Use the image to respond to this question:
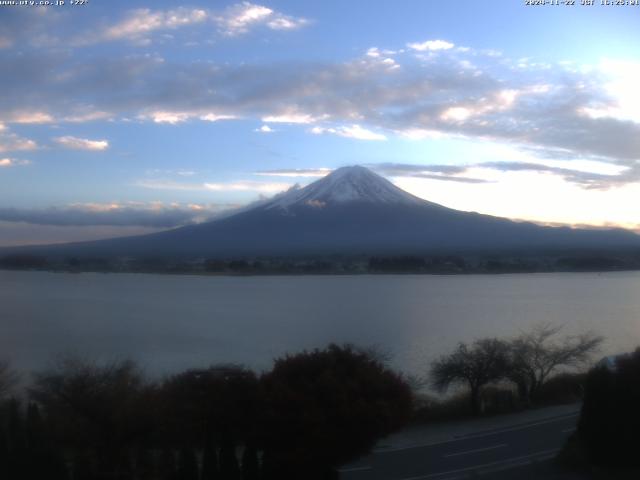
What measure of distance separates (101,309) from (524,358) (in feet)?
54.5

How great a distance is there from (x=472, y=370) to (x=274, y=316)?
1241 cm

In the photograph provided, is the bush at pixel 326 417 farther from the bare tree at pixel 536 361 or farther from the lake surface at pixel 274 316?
the lake surface at pixel 274 316

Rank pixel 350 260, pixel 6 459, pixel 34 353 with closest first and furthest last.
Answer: pixel 6 459 → pixel 34 353 → pixel 350 260

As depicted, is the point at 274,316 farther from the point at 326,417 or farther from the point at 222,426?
the point at 326,417

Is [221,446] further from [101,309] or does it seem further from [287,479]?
[101,309]

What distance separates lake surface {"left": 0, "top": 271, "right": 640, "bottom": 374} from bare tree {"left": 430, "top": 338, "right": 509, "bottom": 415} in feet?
5.74

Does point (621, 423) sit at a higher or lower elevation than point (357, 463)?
higher

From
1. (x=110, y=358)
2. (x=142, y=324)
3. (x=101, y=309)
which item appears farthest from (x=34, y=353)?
(x=101, y=309)

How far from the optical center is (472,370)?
1056cm

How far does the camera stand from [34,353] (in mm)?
14086

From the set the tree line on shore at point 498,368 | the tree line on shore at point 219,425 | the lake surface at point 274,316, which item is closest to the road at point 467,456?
the tree line on shore at point 219,425

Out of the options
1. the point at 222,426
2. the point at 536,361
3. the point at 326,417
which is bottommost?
the point at 536,361

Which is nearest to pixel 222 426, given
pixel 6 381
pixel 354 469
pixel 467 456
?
pixel 354 469

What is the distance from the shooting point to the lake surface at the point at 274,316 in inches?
587
